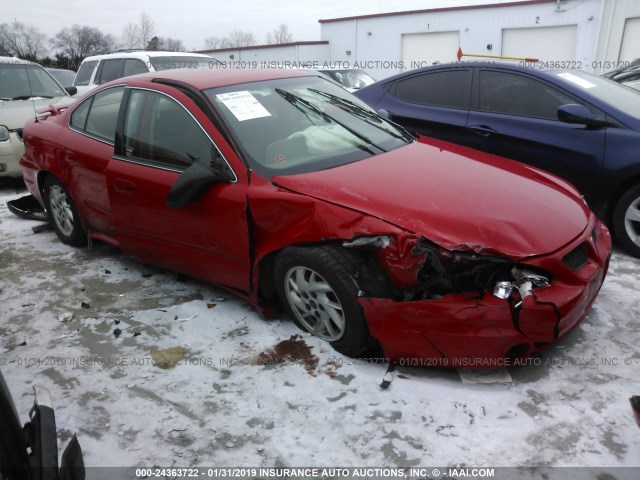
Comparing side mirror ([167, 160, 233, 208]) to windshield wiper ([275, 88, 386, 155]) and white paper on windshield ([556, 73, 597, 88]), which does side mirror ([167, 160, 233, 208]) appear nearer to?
windshield wiper ([275, 88, 386, 155])

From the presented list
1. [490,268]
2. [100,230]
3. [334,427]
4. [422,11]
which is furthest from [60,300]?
[422,11]

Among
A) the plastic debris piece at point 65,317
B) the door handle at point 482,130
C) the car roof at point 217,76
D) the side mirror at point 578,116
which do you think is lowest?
the plastic debris piece at point 65,317

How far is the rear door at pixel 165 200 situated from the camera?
3.25m

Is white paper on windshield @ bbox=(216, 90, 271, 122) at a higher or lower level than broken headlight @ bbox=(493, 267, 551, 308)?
higher

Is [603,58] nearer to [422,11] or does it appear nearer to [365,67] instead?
[422,11]

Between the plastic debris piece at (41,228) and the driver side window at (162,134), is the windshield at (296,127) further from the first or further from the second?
the plastic debris piece at (41,228)

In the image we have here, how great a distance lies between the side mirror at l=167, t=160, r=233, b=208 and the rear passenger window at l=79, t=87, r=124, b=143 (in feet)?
3.66

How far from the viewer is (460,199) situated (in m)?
2.91

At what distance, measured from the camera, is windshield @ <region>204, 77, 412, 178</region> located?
330cm

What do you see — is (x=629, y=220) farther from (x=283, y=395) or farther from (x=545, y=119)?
(x=283, y=395)

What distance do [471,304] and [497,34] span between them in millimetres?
23745

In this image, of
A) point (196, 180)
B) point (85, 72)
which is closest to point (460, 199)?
point (196, 180)

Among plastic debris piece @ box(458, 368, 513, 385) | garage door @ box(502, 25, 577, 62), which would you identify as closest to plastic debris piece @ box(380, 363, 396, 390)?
plastic debris piece @ box(458, 368, 513, 385)

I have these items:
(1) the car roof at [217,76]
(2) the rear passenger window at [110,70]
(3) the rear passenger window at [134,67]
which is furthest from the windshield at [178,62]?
(1) the car roof at [217,76]
